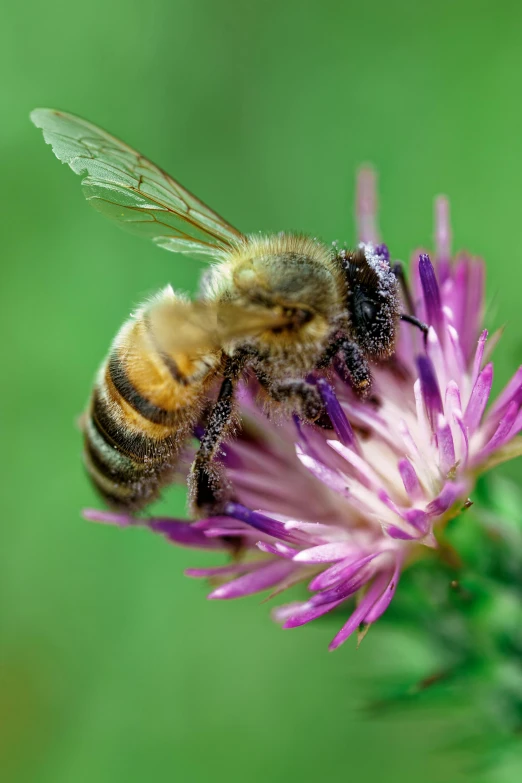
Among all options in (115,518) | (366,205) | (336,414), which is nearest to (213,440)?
(336,414)

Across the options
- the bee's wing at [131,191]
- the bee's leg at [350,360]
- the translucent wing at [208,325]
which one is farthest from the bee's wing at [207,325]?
the bee's wing at [131,191]

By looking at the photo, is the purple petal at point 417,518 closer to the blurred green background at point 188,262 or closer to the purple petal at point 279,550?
the purple petal at point 279,550

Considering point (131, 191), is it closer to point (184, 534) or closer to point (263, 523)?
point (184, 534)

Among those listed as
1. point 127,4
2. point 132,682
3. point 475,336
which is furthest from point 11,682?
point 127,4

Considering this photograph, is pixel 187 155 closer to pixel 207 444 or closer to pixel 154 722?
pixel 154 722

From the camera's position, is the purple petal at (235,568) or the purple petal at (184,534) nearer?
the purple petal at (235,568)

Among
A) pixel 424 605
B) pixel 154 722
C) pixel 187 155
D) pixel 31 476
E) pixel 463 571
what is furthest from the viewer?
pixel 187 155
